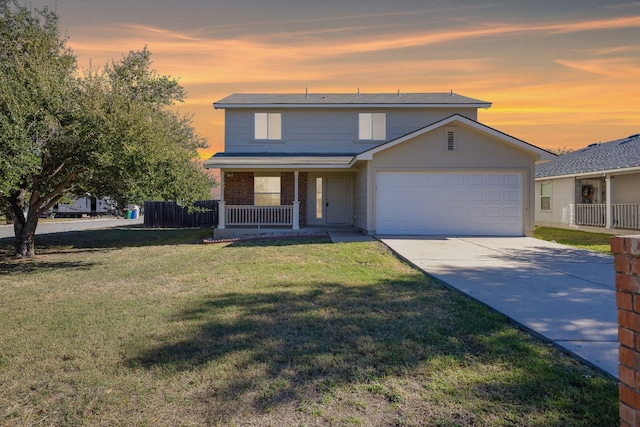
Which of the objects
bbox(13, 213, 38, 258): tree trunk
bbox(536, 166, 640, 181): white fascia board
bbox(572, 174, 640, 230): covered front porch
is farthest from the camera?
bbox(572, 174, 640, 230): covered front porch

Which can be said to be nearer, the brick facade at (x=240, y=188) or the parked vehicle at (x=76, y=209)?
the brick facade at (x=240, y=188)

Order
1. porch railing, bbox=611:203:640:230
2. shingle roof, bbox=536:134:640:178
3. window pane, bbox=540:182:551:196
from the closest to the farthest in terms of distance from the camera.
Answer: porch railing, bbox=611:203:640:230 → shingle roof, bbox=536:134:640:178 → window pane, bbox=540:182:551:196

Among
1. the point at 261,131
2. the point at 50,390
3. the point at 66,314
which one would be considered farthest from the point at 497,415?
the point at 261,131

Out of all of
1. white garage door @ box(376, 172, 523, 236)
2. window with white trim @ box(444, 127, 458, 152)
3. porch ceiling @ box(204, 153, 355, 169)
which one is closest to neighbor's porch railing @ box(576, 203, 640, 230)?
white garage door @ box(376, 172, 523, 236)

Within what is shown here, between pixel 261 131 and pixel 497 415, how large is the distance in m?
17.8

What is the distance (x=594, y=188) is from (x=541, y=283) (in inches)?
662

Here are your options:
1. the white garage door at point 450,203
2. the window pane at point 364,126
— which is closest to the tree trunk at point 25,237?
the white garage door at point 450,203

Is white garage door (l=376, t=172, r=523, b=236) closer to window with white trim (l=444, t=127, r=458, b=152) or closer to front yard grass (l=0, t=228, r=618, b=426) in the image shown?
window with white trim (l=444, t=127, r=458, b=152)

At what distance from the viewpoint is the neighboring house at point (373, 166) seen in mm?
15414

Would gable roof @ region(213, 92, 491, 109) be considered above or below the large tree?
above

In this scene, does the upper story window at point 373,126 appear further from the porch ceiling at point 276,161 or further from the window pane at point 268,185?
the window pane at point 268,185

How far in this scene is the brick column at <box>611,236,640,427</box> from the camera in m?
2.19

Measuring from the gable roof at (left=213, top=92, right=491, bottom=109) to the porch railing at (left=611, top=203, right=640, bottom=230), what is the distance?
7251mm

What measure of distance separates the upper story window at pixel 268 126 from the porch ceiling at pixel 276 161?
118 cm
